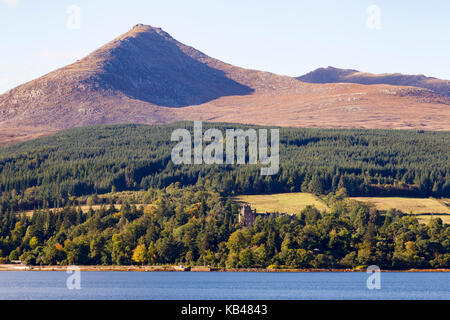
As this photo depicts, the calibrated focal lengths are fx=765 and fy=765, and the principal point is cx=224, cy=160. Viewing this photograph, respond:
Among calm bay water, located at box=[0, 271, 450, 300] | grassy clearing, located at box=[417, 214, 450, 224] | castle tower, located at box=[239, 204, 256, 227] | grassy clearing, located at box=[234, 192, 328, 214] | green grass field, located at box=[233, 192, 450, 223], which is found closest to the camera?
calm bay water, located at box=[0, 271, 450, 300]

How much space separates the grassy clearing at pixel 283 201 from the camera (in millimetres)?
172250

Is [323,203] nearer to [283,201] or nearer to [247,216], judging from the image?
[283,201]

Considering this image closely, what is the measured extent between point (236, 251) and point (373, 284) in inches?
1408

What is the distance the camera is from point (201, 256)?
136m

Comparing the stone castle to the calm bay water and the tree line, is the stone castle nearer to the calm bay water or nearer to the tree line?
the tree line

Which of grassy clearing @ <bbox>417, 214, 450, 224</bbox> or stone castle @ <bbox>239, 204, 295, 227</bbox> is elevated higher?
stone castle @ <bbox>239, 204, 295, 227</bbox>

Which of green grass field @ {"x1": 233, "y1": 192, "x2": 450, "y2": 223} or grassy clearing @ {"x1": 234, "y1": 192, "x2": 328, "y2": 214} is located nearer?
green grass field @ {"x1": 233, "y1": 192, "x2": 450, "y2": 223}

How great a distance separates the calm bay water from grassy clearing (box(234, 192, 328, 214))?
47.9 metres

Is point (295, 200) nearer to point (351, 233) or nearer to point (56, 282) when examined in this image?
point (351, 233)

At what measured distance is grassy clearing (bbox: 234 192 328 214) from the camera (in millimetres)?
172250

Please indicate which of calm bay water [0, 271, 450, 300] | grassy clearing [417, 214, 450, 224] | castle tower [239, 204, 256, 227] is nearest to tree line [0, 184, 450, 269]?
castle tower [239, 204, 256, 227]

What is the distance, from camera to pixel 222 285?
100m
